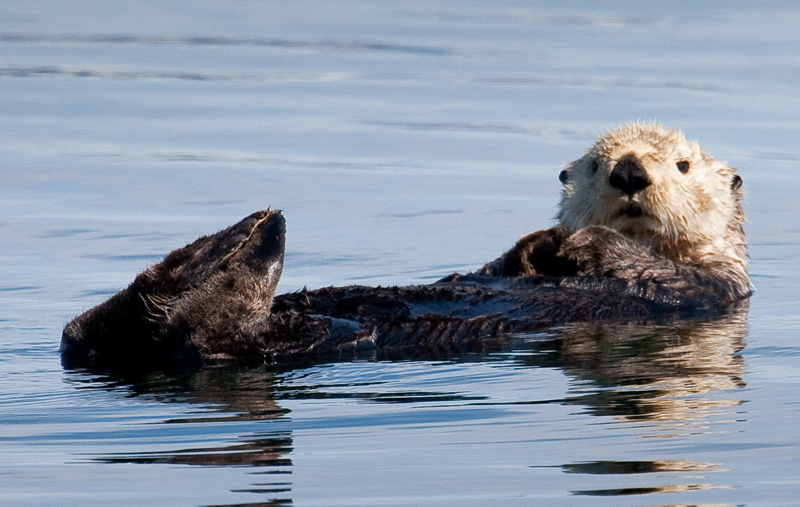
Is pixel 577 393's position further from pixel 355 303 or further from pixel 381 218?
pixel 381 218

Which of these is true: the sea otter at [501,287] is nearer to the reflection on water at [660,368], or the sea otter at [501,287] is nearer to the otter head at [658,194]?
the otter head at [658,194]

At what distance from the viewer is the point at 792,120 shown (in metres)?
12.2

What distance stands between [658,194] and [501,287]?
3.15 ft

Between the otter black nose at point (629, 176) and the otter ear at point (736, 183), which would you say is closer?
the otter black nose at point (629, 176)

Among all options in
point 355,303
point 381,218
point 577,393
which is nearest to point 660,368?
point 577,393

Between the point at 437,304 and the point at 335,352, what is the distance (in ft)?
1.84

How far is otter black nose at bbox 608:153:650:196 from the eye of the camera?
6.34m

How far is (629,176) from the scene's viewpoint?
6.34 metres

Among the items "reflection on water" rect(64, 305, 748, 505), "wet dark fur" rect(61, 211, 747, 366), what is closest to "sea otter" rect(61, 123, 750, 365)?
"wet dark fur" rect(61, 211, 747, 366)

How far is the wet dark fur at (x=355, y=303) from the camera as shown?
5.10 metres

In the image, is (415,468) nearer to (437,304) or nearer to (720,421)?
(720,421)

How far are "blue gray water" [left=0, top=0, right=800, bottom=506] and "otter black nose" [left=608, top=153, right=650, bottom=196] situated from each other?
2.36 ft

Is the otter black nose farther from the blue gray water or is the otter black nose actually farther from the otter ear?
the otter ear

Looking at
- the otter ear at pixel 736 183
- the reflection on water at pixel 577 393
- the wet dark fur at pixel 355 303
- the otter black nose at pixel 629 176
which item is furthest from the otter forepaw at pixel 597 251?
the otter ear at pixel 736 183
